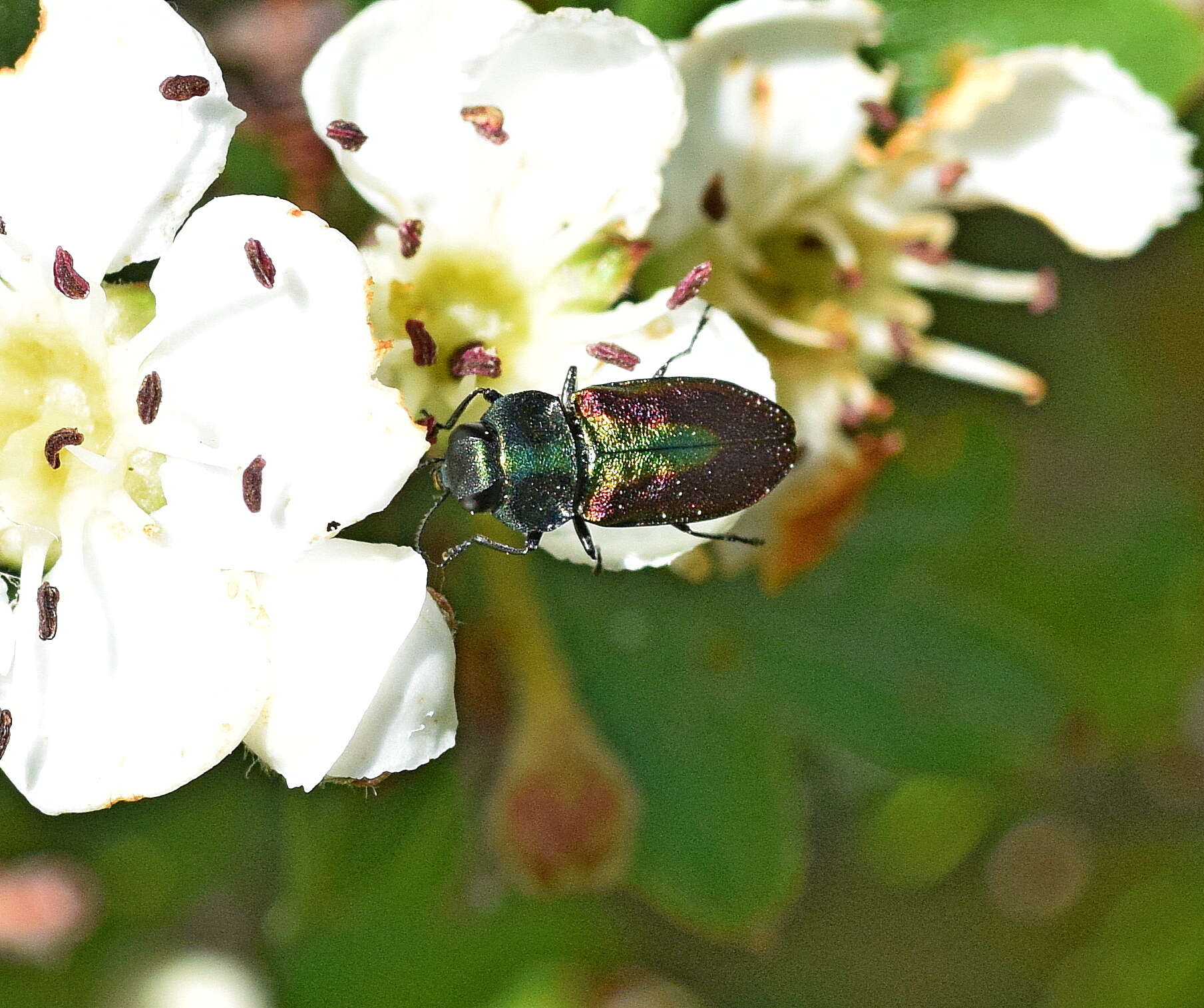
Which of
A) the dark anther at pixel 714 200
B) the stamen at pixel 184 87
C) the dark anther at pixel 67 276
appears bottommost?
the dark anther at pixel 714 200

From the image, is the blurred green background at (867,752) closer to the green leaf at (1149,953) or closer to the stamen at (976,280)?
the green leaf at (1149,953)

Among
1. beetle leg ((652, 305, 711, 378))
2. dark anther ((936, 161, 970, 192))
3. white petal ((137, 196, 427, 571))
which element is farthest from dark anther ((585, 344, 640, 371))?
dark anther ((936, 161, 970, 192))

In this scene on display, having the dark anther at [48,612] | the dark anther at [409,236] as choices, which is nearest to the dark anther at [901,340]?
the dark anther at [409,236]

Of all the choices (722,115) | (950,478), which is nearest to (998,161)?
(722,115)

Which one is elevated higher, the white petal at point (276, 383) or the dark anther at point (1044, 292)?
the white petal at point (276, 383)

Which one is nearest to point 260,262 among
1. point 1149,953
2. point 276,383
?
point 276,383

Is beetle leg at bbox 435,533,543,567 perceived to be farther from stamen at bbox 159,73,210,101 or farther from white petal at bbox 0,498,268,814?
stamen at bbox 159,73,210,101
